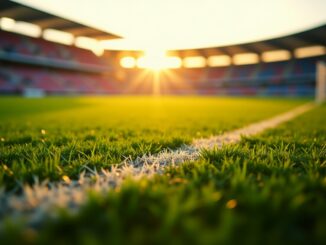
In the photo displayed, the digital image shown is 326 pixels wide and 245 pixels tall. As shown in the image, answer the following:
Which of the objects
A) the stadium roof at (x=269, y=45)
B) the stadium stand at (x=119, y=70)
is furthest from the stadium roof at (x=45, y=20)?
the stadium roof at (x=269, y=45)

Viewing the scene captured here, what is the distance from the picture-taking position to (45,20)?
95.1 feet

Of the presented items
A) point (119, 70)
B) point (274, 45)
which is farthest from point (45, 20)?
point (274, 45)

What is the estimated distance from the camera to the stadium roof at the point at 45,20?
24812 mm

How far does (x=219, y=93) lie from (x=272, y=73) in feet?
37.6

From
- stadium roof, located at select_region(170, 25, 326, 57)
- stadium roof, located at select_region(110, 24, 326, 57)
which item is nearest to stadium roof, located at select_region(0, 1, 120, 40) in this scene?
stadium roof, located at select_region(110, 24, 326, 57)

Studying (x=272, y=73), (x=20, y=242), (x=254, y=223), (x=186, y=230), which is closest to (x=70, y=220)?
(x=20, y=242)

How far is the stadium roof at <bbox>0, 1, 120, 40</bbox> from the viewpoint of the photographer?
2481 centimetres

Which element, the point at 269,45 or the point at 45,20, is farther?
the point at 269,45

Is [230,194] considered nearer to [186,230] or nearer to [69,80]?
[186,230]

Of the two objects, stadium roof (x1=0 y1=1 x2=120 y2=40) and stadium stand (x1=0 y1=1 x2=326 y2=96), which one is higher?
stadium roof (x1=0 y1=1 x2=120 y2=40)

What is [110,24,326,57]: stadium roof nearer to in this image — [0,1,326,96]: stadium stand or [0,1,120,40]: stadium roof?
[0,1,326,96]: stadium stand

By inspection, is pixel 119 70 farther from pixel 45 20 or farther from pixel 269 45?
pixel 269 45

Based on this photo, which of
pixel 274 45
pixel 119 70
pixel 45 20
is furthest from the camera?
pixel 119 70

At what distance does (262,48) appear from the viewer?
42344mm
